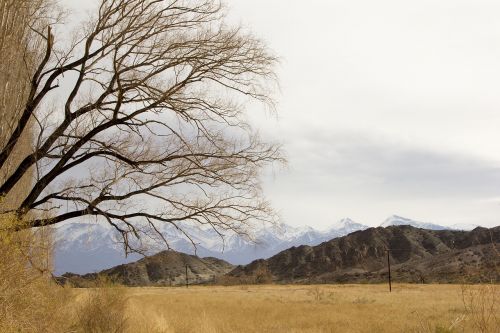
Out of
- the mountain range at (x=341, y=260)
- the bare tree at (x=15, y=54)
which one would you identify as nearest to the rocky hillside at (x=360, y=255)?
the mountain range at (x=341, y=260)

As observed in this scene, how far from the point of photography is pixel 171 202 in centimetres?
920

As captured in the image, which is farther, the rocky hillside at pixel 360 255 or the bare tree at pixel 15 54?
the rocky hillside at pixel 360 255

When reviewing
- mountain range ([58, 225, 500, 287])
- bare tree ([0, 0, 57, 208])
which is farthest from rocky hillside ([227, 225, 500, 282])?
bare tree ([0, 0, 57, 208])

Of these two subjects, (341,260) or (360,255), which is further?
(341,260)

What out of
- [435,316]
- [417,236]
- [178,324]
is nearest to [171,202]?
[178,324]

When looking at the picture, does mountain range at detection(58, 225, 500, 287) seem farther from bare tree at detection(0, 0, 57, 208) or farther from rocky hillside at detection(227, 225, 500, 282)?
bare tree at detection(0, 0, 57, 208)

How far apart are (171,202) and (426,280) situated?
67528 millimetres

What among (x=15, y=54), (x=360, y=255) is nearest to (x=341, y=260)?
(x=360, y=255)

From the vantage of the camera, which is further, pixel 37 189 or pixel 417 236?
pixel 417 236

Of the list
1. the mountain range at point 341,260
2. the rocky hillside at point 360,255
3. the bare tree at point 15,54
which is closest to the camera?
the bare tree at point 15,54

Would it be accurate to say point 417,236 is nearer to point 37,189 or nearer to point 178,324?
point 178,324

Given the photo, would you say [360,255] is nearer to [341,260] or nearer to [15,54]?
[341,260]

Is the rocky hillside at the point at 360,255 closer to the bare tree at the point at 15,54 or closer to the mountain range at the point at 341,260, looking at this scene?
the mountain range at the point at 341,260

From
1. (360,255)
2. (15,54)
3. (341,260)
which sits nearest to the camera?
(15,54)
